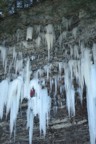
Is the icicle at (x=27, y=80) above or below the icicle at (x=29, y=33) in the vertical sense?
below

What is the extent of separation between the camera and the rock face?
20.6 ft

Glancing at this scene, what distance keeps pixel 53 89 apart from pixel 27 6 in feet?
7.15

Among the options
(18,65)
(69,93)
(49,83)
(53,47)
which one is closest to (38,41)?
(53,47)

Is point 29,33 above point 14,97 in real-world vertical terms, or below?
above

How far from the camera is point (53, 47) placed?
7.03 meters

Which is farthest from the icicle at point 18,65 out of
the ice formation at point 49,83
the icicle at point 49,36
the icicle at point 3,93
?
the icicle at point 49,36

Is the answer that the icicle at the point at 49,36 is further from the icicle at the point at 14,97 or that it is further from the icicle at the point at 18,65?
the icicle at the point at 14,97

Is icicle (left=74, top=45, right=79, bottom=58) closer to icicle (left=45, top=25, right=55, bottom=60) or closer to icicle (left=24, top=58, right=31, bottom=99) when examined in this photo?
icicle (left=45, top=25, right=55, bottom=60)

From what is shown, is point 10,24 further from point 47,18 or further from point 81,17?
point 81,17

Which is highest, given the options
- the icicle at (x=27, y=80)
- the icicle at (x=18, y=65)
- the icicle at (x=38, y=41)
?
the icicle at (x=38, y=41)

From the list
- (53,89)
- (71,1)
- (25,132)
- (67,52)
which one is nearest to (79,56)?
(67,52)

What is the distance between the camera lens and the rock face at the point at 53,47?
6270 millimetres

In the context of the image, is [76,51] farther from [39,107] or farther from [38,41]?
[39,107]

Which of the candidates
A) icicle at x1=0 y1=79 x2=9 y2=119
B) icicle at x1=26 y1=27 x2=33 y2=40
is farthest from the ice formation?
icicle at x1=26 y1=27 x2=33 y2=40
